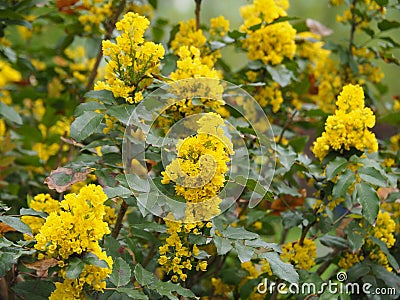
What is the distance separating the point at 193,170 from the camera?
1.02 metres

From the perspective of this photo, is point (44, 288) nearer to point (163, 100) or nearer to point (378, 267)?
point (163, 100)

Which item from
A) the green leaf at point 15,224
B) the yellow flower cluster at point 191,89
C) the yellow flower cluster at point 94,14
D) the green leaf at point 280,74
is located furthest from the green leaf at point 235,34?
the green leaf at point 15,224

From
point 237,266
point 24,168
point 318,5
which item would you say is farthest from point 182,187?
point 318,5

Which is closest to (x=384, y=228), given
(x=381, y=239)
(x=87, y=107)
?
(x=381, y=239)

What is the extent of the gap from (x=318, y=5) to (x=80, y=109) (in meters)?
4.58

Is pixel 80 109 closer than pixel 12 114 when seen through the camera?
Yes

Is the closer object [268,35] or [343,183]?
[343,183]

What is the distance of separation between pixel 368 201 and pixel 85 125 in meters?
0.61

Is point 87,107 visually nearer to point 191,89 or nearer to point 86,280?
point 191,89

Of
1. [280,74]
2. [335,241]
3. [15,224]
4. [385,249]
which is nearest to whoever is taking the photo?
[15,224]

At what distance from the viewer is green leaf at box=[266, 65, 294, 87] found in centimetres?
154

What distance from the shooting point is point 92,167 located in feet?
3.93

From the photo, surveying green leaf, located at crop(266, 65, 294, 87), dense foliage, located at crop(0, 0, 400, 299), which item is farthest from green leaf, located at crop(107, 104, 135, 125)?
green leaf, located at crop(266, 65, 294, 87)

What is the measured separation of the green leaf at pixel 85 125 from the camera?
1.08m
